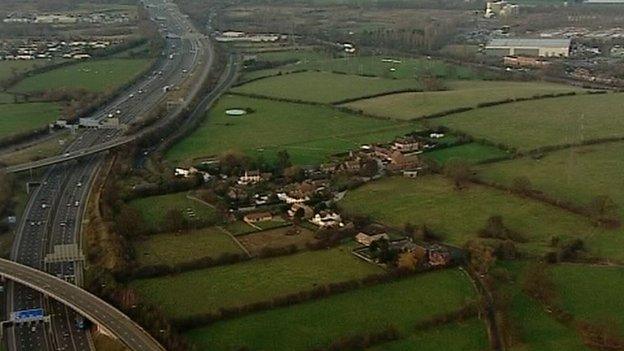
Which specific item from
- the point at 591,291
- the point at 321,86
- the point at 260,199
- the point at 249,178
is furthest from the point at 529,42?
the point at 591,291

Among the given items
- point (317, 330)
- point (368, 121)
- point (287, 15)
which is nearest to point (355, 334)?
point (317, 330)

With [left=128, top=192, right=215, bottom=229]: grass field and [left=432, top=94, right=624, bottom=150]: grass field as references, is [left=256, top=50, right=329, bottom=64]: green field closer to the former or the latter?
[left=432, top=94, right=624, bottom=150]: grass field

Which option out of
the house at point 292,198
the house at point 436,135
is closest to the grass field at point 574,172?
the house at point 436,135

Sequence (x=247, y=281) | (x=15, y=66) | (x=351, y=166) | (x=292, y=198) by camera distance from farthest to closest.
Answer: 1. (x=15, y=66)
2. (x=351, y=166)
3. (x=292, y=198)
4. (x=247, y=281)

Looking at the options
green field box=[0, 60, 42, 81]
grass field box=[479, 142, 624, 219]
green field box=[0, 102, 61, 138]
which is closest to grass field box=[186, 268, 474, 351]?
grass field box=[479, 142, 624, 219]

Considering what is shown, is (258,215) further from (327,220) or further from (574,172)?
(574,172)

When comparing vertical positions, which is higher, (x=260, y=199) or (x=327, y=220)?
(x=327, y=220)

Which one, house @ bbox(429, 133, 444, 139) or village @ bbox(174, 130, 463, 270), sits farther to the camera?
house @ bbox(429, 133, 444, 139)
